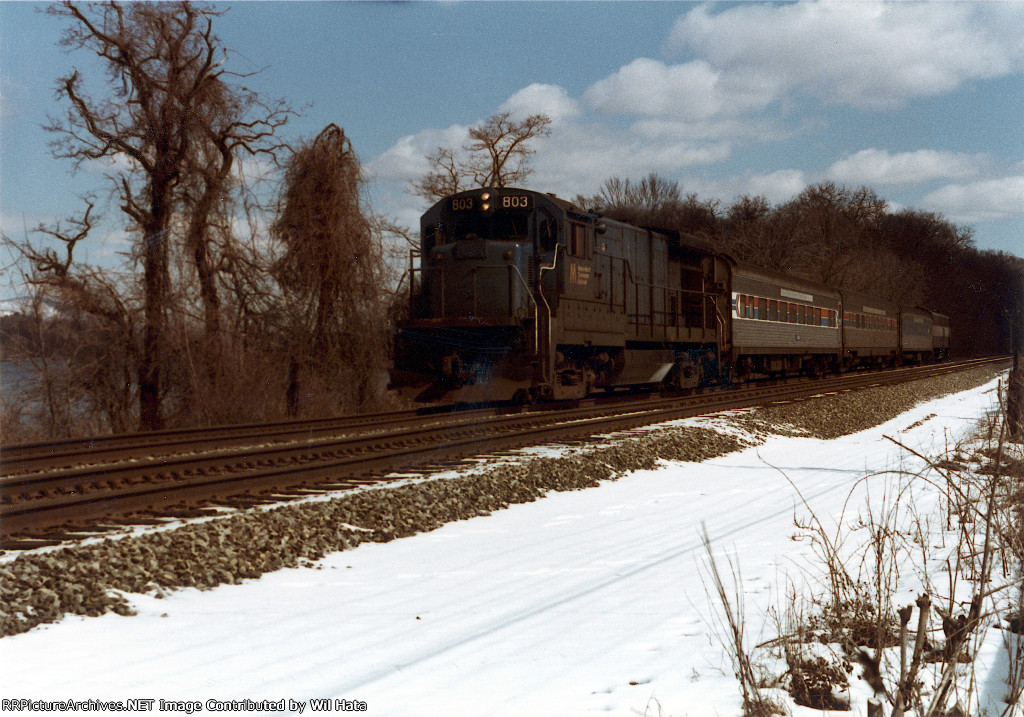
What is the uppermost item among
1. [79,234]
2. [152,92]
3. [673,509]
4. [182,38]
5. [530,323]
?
[182,38]

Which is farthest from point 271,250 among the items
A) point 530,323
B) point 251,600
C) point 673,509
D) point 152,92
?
point 251,600

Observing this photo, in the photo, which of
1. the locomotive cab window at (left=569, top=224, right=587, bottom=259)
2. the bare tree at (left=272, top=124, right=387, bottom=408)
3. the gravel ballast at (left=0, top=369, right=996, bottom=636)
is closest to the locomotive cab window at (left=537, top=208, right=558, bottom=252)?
the locomotive cab window at (left=569, top=224, right=587, bottom=259)

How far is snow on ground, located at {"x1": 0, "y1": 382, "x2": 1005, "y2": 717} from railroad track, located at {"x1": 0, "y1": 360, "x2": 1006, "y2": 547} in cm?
225

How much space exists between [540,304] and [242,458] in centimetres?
567

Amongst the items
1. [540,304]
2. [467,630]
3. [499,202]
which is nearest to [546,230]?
[499,202]

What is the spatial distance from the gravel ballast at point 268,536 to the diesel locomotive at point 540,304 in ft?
9.58

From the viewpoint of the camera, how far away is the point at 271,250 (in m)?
18.8

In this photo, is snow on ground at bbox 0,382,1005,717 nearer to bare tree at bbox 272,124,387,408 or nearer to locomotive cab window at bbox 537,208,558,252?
locomotive cab window at bbox 537,208,558,252

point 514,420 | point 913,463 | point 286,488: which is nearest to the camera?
point 286,488

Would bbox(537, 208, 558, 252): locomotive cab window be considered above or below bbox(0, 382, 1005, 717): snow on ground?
above

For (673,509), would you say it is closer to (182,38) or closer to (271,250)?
(271,250)

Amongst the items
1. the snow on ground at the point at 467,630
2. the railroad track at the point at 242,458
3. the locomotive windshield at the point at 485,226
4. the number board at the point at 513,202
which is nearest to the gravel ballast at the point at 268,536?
the snow on ground at the point at 467,630

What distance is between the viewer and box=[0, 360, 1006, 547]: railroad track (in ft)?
Answer: 23.1

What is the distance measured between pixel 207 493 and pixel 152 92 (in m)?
12.4
